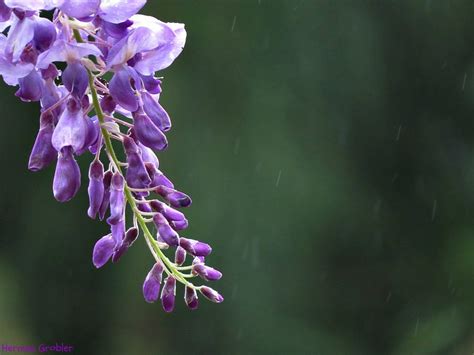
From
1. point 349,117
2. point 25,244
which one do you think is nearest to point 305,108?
point 349,117

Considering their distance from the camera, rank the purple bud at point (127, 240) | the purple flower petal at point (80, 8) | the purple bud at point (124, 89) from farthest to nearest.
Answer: the purple bud at point (127, 240) → the purple bud at point (124, 89) → the purple flower petal at point (80, 8)

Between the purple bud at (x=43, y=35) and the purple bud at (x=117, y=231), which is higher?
the purple bud at (x=43, y=35)

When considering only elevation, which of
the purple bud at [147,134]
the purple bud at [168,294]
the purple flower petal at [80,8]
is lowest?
the purple bud at [168,294]

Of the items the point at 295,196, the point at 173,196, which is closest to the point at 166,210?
the point at 173,196

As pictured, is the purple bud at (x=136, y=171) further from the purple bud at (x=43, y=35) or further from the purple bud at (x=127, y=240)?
the purple bud at (x=43, y=35)

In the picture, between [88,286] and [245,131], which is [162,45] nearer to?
[245,131]

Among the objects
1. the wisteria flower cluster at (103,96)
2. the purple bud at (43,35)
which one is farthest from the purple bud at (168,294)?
the purple bud at (43,35)

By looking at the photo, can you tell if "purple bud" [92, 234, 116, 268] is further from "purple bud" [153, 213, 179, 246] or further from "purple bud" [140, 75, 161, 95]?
"purple bud" [140, 75, 161, 95]

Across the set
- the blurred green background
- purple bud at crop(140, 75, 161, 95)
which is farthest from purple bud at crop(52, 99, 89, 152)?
the blurred green background
